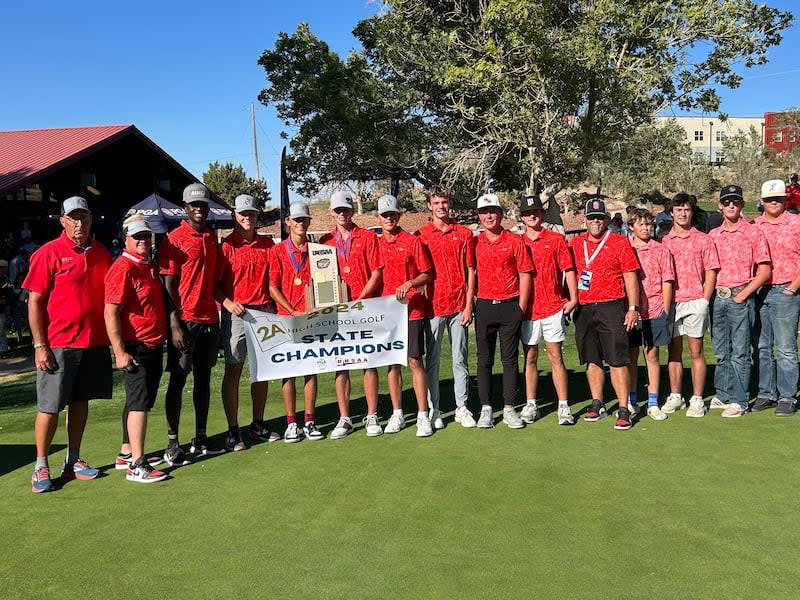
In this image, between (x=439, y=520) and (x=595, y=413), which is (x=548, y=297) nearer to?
(x=595, y=413)

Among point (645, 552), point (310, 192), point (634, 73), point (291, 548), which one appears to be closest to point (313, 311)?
point (291, 548)

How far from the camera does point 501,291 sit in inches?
231

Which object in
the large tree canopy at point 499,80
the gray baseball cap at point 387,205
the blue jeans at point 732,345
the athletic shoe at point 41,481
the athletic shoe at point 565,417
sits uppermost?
the large tree canopy at point 499,80

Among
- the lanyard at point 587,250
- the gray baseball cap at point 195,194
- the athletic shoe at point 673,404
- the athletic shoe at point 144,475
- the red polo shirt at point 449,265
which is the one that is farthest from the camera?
the athletic shoe at point 673,404

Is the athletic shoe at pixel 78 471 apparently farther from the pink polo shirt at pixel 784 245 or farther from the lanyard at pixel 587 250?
the pink polo shirt at pixel 784 245

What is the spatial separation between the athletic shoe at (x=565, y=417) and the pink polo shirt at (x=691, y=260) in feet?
4.86

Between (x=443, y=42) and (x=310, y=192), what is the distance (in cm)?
819

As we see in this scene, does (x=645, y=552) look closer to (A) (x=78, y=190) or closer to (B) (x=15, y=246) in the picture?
(B) (x=15, y=246)

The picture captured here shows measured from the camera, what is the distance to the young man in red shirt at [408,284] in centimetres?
577

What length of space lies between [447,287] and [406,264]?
0.43m

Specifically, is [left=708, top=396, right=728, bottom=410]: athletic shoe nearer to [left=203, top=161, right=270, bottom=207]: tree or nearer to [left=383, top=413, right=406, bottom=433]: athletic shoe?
[left=383, top=413, right=406, bottom=433]: athletic shoe

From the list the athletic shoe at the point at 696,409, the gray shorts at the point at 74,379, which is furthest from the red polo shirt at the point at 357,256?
the athletic shoe at the point at 696,409

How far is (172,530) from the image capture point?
390 centimetres

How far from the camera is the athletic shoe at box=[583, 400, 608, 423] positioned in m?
5.95
